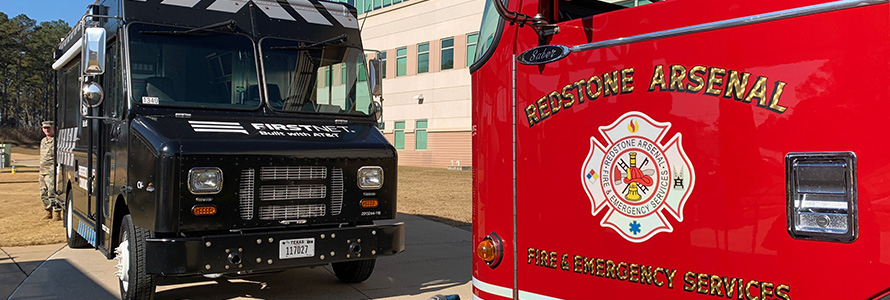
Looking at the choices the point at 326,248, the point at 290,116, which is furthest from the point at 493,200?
A: the point at 290,116

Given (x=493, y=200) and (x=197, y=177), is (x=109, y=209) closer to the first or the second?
(x=197, y=177)

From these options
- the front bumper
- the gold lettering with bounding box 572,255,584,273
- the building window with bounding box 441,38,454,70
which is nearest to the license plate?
the front bumper

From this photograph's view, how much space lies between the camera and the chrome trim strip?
7.11ft

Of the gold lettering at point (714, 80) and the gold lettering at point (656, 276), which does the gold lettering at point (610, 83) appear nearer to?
the gold lettering at point (714, 80)

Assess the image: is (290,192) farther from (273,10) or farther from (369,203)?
(273,10)

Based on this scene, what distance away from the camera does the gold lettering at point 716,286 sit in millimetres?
2498

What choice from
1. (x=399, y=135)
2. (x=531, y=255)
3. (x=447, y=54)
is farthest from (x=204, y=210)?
(x=399, y=135)

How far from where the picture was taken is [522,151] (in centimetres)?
325

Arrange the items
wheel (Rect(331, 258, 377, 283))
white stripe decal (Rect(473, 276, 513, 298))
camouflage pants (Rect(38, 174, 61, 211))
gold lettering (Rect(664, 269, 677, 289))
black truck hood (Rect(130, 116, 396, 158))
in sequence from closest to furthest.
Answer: gold lettering (Rect(664, 269, 677, 289)) < white stripe decal (Rect(473, 276, 513, 298)) < black truck hood (Rect(130, 116, 396, 158)) < wheel (Rect(331, 258, 377, 283)) < camouflage pants (Rect(38, 174, 61, 211))

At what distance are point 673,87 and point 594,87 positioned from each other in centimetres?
37

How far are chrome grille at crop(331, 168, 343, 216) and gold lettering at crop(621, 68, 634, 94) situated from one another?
345 cm

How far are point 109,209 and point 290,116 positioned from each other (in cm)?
181

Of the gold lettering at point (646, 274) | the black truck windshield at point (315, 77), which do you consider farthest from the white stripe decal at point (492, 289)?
the black truck windshield at point (315, 77)

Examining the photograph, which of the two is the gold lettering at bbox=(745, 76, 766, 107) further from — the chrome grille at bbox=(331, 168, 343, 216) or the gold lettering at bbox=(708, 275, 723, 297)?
the chrome grille at bbox=(331, 168, 343, 216)
